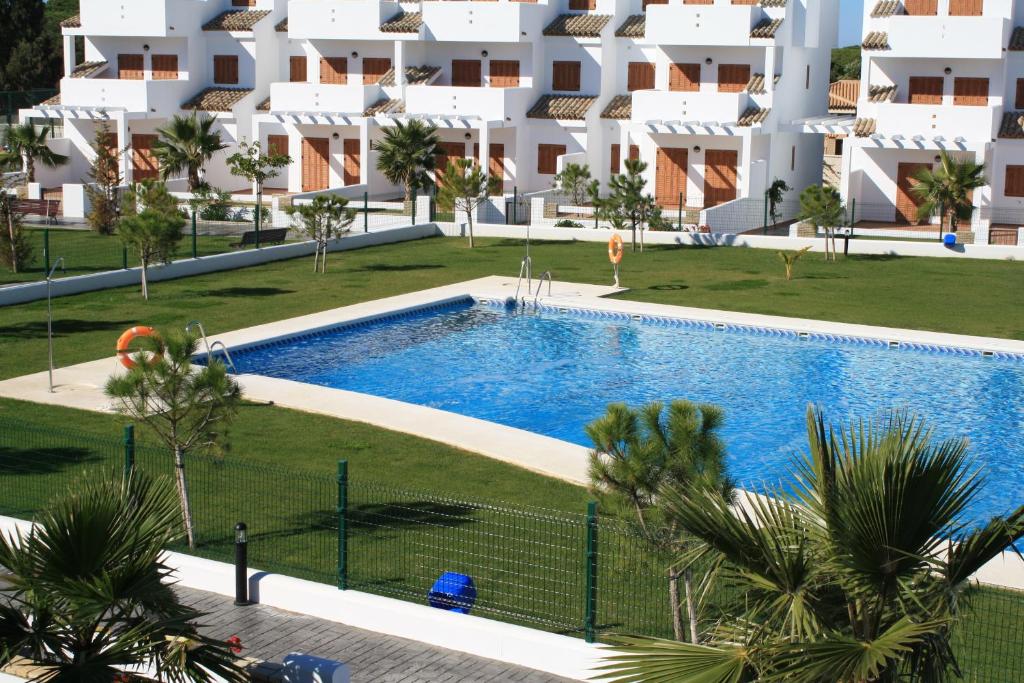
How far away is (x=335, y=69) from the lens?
160ft

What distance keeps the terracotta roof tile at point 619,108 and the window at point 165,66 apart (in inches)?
620

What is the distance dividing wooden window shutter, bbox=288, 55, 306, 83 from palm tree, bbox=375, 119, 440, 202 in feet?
34.4

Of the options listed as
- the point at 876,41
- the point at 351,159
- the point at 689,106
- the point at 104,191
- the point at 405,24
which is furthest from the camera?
the point at 351,159

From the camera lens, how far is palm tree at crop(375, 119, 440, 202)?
40156 mm

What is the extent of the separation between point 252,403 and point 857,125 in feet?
90.4

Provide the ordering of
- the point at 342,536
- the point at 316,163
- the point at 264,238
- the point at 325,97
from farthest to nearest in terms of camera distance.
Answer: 1. the point at 316,163
2. the point at 325,97
3. the point at 264,238
4. the point at 342,536

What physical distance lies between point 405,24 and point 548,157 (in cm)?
657

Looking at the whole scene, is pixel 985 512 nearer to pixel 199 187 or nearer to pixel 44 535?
pixel 44 535

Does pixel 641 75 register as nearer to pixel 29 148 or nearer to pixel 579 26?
pixel 579 26

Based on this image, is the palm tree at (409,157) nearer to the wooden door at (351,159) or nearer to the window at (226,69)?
the wooden door at (351,159)

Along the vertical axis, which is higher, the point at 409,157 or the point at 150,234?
the point at 409,157

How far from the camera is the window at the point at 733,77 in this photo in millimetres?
43844

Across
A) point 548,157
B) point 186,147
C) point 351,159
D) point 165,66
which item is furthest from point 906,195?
point 165,66

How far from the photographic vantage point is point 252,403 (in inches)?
755
